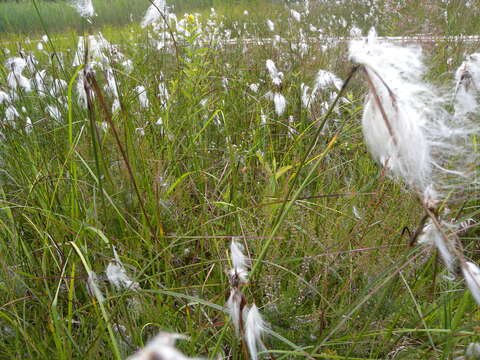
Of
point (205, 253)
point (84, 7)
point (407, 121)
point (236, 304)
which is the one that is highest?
point (84, 7)

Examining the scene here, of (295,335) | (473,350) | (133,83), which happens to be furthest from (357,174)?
(133,83)

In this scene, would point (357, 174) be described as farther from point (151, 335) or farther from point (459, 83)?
point (151, 335)

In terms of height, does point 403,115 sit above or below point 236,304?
above

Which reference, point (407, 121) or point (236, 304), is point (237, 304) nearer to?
point (236, 304)

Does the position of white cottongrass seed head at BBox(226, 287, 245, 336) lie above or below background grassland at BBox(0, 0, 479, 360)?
above

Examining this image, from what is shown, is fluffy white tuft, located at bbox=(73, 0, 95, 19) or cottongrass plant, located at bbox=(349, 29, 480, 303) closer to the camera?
cottongrass plant, located at bbox=(349, 29, 480, 303)

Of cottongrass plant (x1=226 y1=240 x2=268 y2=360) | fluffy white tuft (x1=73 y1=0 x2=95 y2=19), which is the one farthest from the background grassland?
fluffy white tuft (x1=73 y1=0 x2=95 y2=19)

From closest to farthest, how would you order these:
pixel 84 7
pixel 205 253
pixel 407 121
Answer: pixel 407 121, pixel 84 7, pixel 205 253

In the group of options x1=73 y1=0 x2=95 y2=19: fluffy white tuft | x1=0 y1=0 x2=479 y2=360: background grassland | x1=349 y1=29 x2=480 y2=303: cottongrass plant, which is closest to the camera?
x1=349 y1=29 x2=480 y2=303: cottongrass plant

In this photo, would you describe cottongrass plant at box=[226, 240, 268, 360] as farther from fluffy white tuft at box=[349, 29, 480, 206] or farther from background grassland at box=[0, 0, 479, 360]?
fluffy white tuft at box=[349, 29, 480, 206]

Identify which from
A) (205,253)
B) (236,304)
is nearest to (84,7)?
(205,253)

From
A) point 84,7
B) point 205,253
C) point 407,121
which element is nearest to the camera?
point 407,121

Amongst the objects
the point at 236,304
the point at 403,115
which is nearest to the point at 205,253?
the point at 236,304

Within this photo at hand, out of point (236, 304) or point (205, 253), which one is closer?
point (236, 304)
